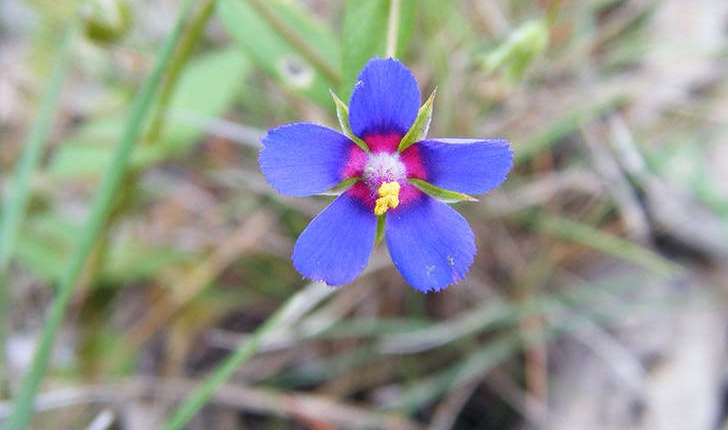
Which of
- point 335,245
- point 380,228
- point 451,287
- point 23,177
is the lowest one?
point 335,245

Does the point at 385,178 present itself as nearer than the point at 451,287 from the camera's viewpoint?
Yes

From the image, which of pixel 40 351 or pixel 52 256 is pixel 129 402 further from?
pixel 40 351

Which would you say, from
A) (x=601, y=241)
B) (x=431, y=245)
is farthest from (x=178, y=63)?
(x=601, y=241)

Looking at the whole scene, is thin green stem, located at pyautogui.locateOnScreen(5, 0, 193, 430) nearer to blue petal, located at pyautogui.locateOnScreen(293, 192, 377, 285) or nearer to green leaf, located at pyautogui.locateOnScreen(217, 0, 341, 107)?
green leaf, located at pyautogui.locateOnScreen(217, 0, 341, 107)

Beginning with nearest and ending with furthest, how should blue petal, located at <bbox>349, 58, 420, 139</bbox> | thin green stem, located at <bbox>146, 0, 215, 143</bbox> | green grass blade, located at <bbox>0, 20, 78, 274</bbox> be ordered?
blue petal, located at <bbox>349, 58, 420, 139</bbox>, thin green stem, located at <bbox>146, 0, 215, 143</bbox>, green grass blade, located at <bbox>0, 20, 78, 274</bbox>

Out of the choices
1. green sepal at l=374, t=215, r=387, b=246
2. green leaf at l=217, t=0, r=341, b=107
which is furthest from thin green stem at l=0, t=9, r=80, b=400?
green sepal at l=374, t=215, r=387, b=246

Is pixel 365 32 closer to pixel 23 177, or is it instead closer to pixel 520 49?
pixel 520 49

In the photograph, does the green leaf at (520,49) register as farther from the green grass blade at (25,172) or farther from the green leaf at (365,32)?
the green grass blade at (25,172)
